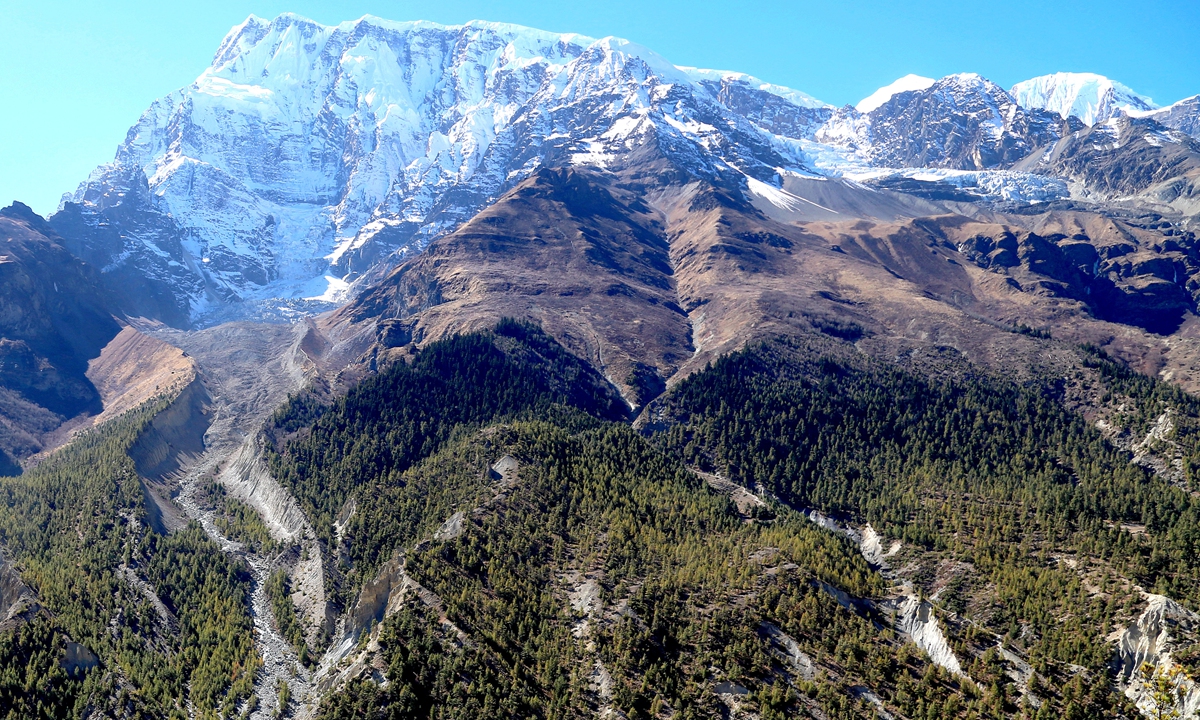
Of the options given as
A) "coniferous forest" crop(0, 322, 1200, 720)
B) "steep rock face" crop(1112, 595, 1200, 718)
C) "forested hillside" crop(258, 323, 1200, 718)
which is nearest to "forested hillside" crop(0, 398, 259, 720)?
"coniferous forest" crop(0, 322, 1200, 720)

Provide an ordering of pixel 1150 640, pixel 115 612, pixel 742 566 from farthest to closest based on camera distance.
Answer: pixel 115 612 < pixel 742 566 < pixel 1150 640

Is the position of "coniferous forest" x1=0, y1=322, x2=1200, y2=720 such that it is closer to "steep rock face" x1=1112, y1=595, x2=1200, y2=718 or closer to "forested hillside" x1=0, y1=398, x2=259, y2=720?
"forested hillside" x1=0, y1=398, x2=259, y2=720

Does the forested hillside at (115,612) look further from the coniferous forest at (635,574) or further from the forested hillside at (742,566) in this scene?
the forested hillside at (742,566)

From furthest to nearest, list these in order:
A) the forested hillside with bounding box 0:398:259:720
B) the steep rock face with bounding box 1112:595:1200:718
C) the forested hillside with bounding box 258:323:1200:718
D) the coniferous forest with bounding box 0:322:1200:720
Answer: the forested hillside with bounding box 0:398:259:720, the coniferous forest with bounding box 0:322:1200:720, the forested hillside with bounding box 258:323:1200:718, the steep rock face with bounding box 1112:595:1200:718

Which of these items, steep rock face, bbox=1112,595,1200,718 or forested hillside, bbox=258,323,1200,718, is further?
forested hillside, bbox=258,323,1200,718

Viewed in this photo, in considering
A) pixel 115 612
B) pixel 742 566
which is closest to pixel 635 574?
pixel 742 566

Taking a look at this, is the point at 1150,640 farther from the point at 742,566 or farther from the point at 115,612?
the point at 115,612

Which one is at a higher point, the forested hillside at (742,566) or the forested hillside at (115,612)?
the forested hillside at (742,566)

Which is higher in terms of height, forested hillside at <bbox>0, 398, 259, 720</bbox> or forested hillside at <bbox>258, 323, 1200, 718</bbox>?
forested hillside at <bbox>258, 323, 1200, 718</bbox>

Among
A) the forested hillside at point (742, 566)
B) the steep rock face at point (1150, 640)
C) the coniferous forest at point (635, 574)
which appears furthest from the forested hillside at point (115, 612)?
the steep rock face at point (1150, 640)

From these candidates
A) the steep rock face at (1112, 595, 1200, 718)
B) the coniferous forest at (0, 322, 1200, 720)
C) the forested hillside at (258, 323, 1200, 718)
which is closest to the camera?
the steep rock face at (1112, 595, 1200, 718)

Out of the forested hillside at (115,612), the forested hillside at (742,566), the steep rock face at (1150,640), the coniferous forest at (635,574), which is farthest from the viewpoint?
the forested hillside at (115,612)
